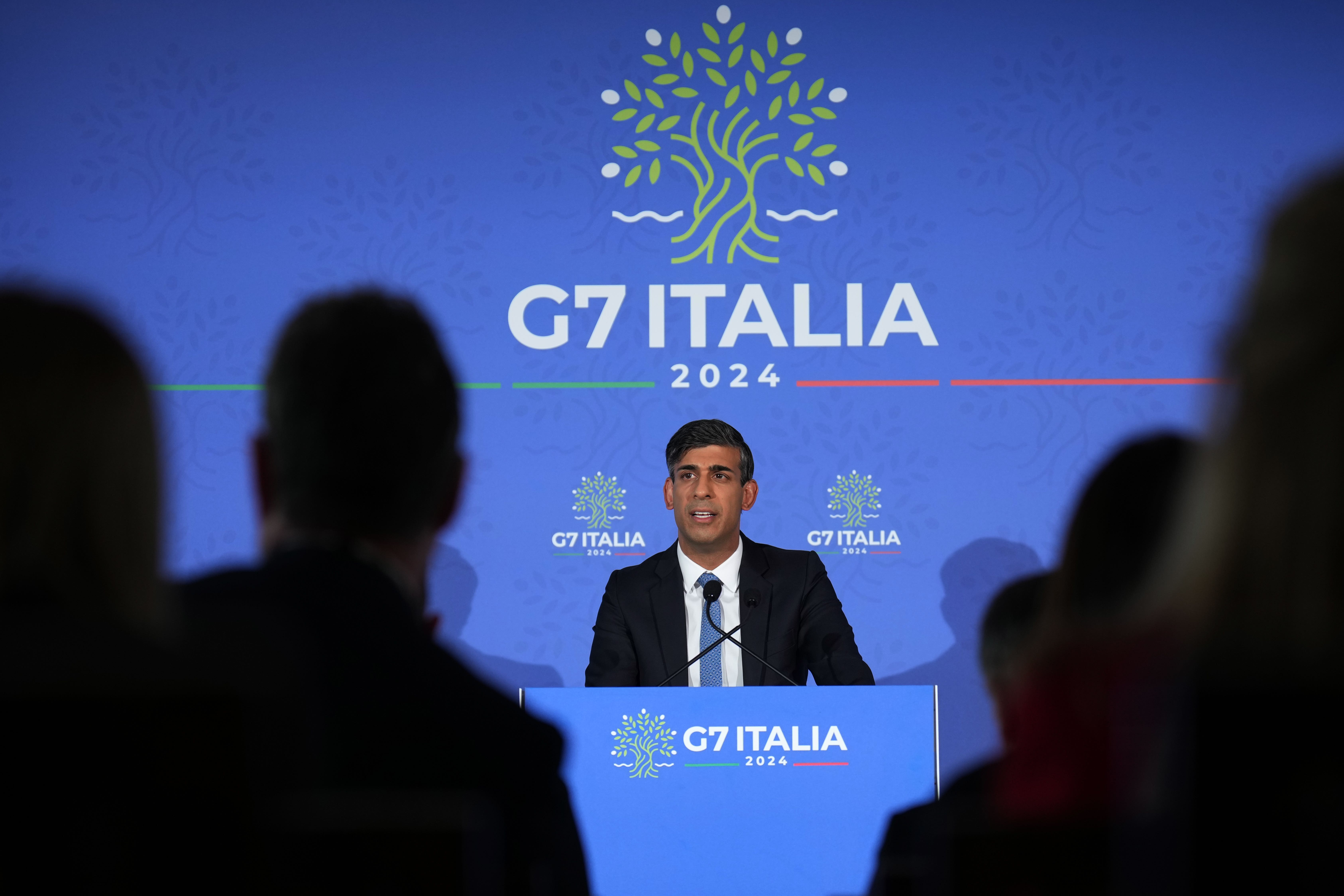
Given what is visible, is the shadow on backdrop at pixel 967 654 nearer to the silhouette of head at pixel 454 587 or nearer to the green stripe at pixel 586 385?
the green stripe at pixel 586 385

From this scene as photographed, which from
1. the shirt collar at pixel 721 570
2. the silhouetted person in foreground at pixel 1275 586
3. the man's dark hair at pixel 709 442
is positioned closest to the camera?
the silhouetted person in foreground at pixel 1275 586

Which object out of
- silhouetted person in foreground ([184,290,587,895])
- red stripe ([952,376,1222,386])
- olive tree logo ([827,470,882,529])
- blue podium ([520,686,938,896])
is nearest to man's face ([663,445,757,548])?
olive tree logo ([827,470,882,529])

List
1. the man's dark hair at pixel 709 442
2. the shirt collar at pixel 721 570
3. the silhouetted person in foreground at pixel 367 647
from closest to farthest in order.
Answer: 1. the silhouetted person in foreground at pixel 367 647
2. the shirt collar at pixel 721 570
3. the man's dark hair at pixel 709 442

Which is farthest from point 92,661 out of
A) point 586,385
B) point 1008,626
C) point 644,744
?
point 586,385

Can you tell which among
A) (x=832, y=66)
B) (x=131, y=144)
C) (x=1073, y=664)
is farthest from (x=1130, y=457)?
(x=131, y=144)

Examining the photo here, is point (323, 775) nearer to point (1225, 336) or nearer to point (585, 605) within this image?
point (1225, 336)

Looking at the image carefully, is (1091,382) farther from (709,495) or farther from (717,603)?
(717,603)

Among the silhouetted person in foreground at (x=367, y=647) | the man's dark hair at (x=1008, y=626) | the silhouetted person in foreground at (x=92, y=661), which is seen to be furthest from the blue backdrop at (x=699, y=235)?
the silhouetted person in foreground at (x=92, y=661)

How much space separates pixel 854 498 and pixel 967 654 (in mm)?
722

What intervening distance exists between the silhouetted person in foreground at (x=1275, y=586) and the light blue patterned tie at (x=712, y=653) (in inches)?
108

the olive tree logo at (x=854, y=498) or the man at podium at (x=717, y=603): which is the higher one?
the olive tree logo at (x=854, y=498)

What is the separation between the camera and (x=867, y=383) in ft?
13.5

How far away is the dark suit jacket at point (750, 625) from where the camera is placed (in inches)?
140

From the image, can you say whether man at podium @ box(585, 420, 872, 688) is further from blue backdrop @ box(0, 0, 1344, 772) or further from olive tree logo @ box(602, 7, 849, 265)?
olive tree logo @ box(602, 7, 849, 265)
